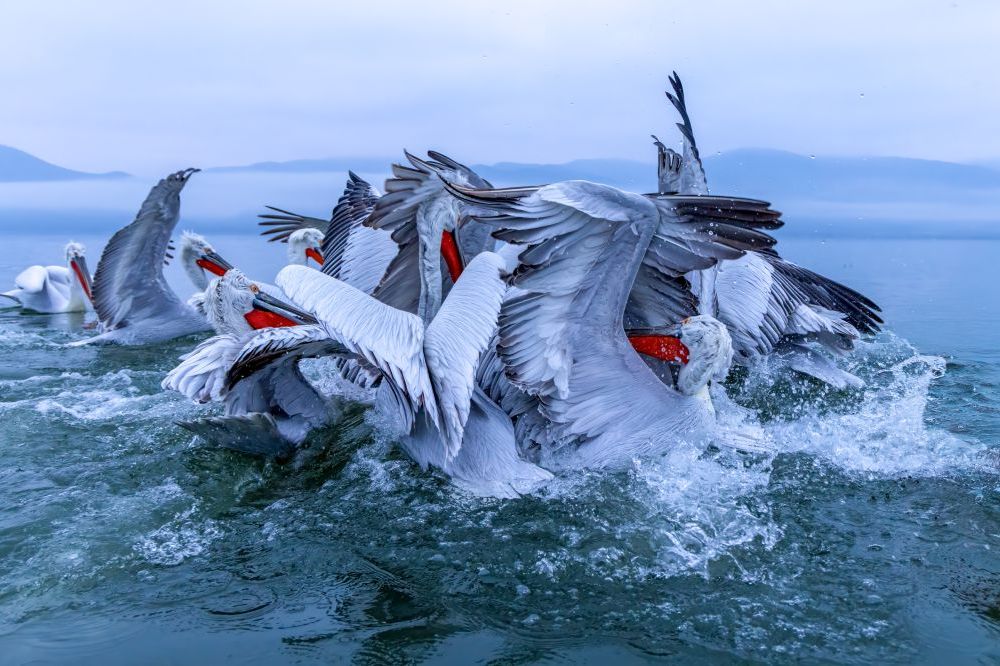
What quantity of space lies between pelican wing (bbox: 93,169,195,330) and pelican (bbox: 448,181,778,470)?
12.6ft

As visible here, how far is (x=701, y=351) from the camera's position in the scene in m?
3.41

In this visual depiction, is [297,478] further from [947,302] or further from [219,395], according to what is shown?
[947,302]

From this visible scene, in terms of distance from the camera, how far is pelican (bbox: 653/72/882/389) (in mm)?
4535

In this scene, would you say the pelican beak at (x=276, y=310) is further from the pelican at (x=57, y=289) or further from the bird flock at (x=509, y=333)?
Answer: the pelican at (x=57, y=289)

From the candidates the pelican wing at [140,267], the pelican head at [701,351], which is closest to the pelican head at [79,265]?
the pelican wing at [140,267]

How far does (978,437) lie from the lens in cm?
413

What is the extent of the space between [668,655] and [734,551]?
660 mm

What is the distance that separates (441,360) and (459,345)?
0.29ft

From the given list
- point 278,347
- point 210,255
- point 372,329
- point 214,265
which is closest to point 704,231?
point 372,329

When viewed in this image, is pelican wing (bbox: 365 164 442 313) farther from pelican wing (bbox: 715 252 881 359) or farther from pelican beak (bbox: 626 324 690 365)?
pelican wing (bbox: 715 252 881 359)

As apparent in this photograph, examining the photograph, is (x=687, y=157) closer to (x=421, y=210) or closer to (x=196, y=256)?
(x=421, y=210)

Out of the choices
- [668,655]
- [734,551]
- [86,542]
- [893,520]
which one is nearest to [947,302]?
[893,520]

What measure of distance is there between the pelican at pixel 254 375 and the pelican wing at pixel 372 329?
129 millimetres

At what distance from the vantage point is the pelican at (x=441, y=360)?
3078mm
